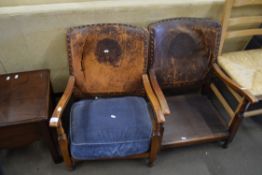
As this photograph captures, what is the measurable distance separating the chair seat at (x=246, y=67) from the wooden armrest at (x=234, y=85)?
5cm

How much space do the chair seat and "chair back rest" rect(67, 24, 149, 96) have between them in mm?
636

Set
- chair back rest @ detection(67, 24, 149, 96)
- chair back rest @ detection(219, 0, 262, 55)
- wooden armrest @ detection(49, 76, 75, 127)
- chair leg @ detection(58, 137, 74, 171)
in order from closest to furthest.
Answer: wooden armrest @ detection(49, 76, 75, 127)
chair leg @ detection(58, 137, 74, 171)
chair back rest @ detection(67, 24, 149, 96)
chair back rest @ detection(219, 0, 262, 55)

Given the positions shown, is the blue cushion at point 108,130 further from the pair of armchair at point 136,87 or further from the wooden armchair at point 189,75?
the wooden armchair at point 189,75

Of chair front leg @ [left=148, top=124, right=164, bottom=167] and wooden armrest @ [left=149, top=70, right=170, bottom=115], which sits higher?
wooden armrest @ [left=149, top=70, right=170, bottom=115]

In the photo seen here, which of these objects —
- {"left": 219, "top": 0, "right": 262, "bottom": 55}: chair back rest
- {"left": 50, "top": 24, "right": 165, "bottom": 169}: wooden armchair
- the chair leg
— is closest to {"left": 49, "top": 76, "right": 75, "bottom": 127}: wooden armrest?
{"left": 50, "top": 24, "right": 165, "bottom": 169}: wooden armchair

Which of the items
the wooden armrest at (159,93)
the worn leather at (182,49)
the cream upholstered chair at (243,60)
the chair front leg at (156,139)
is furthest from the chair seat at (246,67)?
the chair front leg at (156,139)

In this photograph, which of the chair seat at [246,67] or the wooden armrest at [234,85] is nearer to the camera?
the wooden armrest at [234,85]

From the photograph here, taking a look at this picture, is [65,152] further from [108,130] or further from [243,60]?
[243,60]

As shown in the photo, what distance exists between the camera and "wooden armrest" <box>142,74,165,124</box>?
1217mm

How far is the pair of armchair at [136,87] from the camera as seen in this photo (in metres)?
1.30

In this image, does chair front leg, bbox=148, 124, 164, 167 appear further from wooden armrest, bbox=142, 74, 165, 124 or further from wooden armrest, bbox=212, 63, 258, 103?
wooden armrest, bbox=212, 63, 258, 103

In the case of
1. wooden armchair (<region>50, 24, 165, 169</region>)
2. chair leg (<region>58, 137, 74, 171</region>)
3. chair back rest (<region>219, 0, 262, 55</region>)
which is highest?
chair back rest (<region>219, 0, 262, 55</region>)

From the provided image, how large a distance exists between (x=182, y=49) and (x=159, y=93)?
1.28 feet

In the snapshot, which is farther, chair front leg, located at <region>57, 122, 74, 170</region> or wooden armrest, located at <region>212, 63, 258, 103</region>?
wooden armrest, located at <region>212, 63, 258, 103</region>
